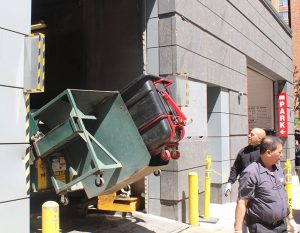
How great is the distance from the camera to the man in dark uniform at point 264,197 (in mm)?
3963

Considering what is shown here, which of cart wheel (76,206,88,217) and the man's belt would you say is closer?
the man's belt

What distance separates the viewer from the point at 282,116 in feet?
61.8

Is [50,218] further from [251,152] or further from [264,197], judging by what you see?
[251,152]

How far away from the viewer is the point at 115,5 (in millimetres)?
9664

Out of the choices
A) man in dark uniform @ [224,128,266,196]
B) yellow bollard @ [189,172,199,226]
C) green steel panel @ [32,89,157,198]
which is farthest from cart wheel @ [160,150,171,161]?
yellow bollard @ [189,172,199,226]

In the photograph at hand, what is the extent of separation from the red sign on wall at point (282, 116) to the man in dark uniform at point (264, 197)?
15.2 meters

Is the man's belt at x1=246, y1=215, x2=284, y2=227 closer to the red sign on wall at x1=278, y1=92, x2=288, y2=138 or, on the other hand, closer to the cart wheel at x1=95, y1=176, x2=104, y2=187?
the cart wheel at x1=95, y1=176, x2=104, y2=187

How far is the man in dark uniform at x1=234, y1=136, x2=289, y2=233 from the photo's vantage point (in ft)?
13.0

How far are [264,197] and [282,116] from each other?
1558cm

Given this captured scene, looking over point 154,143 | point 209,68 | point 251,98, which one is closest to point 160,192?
point 154,143

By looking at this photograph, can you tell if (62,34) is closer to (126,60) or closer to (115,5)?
(115,5)

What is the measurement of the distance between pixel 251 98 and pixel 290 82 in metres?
2.10

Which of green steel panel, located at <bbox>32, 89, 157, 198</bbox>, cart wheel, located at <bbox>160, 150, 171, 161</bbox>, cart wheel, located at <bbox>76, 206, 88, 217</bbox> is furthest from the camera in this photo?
cart wheel, located at <bbox>76, 206, 88, 217</bbox>

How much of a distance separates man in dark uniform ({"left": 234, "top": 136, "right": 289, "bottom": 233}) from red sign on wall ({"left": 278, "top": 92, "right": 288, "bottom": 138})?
49.7 ft
